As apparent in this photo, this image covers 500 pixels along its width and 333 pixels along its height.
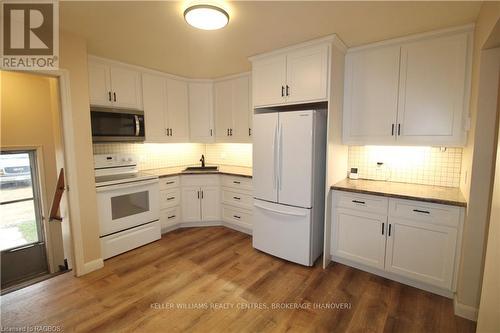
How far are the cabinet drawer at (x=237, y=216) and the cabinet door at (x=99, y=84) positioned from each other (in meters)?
2.22

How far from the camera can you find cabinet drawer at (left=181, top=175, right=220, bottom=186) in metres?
3.63

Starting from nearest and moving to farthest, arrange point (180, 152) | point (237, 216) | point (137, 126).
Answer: point (137, 126)
point (237, 216)
point (180, 152)

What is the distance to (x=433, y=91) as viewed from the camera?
7.30ft

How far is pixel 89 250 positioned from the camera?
8.20 feet

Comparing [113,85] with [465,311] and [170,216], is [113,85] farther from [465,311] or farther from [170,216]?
[465,311]

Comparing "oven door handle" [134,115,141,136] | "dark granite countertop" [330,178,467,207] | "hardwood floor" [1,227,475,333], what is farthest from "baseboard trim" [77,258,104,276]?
"dark granite countertop" [330,178,467,207]

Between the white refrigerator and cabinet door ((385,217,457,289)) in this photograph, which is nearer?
cabinet door ((385,217,457,289))

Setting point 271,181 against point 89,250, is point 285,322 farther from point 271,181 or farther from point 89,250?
point 89,250

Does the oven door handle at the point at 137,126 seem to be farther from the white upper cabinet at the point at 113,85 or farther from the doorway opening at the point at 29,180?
the doorway opening at the point at 29,180

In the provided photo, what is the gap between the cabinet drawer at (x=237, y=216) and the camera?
11.3ft

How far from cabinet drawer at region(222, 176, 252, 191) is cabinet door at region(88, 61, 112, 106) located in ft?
6.19

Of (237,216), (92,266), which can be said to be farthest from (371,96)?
(92,266)

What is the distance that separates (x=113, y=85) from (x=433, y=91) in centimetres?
363

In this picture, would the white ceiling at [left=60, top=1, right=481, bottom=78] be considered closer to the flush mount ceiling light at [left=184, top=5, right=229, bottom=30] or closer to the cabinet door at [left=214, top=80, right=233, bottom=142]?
the flush mount ceiling light at [left=184, top=5, right=229, bottom=30]
